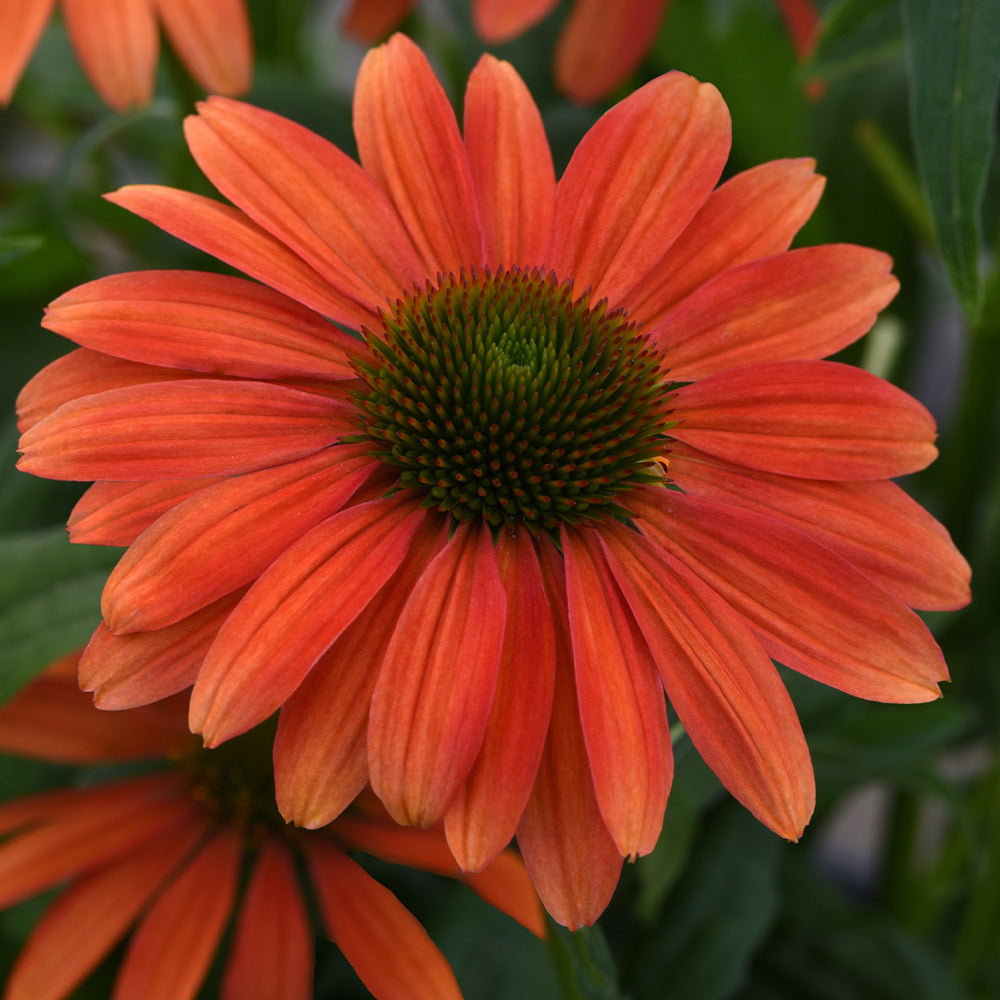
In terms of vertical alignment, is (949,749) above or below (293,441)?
below

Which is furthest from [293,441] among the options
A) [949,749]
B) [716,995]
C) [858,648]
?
[949,749]

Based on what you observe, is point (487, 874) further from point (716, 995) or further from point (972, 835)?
point (972, 835)

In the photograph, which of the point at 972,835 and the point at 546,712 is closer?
the point at 546,712

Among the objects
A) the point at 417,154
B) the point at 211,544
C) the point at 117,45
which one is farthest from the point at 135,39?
the point at 211,544

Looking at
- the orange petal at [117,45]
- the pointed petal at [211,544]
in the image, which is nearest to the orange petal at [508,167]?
the pointed petal at [211,544]

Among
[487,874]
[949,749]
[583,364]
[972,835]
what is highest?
[583,364]

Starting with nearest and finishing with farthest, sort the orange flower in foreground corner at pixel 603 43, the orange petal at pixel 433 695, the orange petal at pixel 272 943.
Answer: the orange petal at pixel 433 695
the orange petal at pixel 272 943
the orange flower in foreground corner at pixel 603 43

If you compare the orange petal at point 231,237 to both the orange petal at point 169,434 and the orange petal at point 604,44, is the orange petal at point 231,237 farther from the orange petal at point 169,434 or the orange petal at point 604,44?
the orange petal at point 604,44
